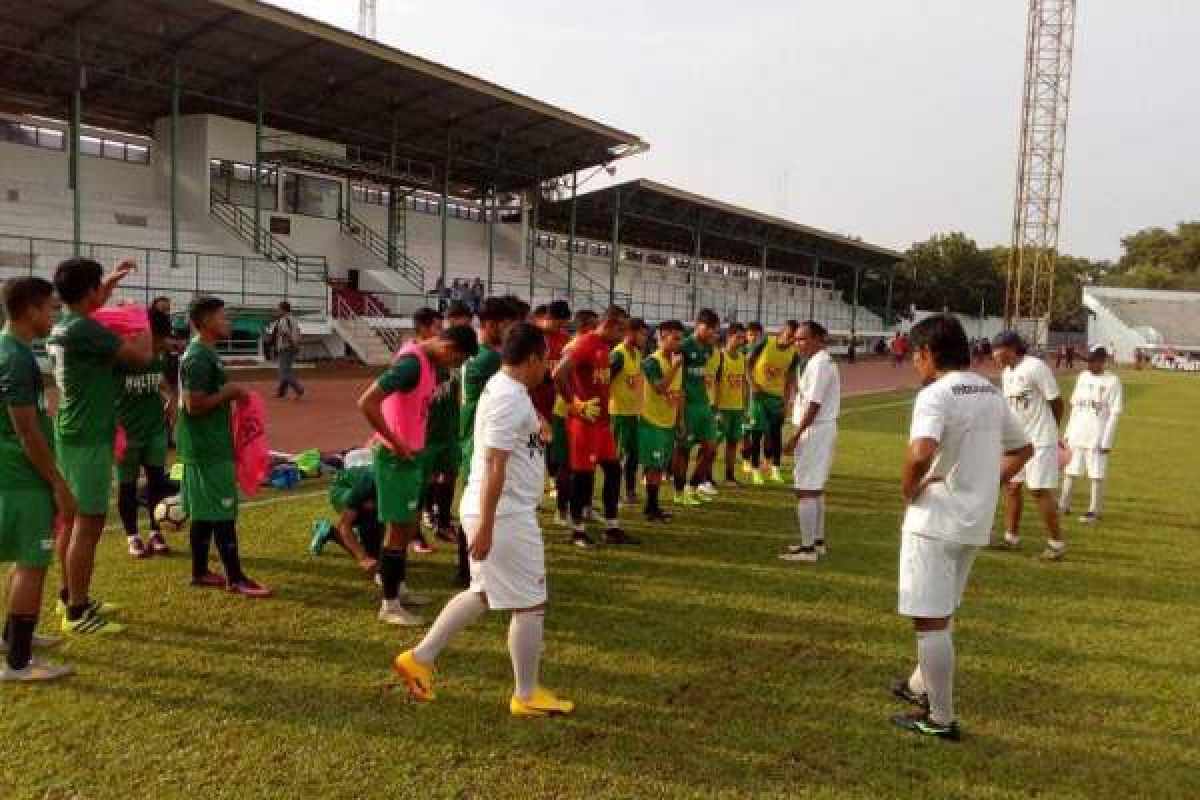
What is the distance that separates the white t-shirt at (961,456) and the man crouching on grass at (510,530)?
174 centimetres

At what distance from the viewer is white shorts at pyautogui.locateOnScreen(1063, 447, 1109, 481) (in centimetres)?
938

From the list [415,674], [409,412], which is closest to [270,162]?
[409,412]

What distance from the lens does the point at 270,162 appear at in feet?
93.7

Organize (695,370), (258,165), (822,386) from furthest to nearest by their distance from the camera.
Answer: (258,165) → (695,370) → (822,386)

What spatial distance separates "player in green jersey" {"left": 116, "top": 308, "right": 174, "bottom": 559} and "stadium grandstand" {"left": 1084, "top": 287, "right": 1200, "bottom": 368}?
68.8 m

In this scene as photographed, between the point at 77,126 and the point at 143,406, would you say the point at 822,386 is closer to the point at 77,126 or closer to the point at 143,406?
the point at 143,406

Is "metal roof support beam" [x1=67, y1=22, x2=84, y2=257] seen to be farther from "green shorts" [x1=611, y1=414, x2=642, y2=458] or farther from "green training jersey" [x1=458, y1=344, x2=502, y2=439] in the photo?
"green training jersey" [x1=458, y1=344, x2=502, y2=439]

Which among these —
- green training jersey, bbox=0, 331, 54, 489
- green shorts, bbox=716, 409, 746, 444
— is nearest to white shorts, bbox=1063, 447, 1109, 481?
green shorts, bbox=716, 409, 746, 444

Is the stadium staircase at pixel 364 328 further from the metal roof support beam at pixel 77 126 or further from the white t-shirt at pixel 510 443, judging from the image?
the white t-shirt at pixel 510 443

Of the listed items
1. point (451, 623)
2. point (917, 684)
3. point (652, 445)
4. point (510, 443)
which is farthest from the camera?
point (652, 445)

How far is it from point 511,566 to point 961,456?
2.08 metres

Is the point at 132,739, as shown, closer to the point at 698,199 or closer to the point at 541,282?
the point at 541,282

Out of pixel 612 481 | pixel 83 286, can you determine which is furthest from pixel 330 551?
pixel 83 286

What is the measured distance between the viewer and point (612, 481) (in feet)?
25.1
